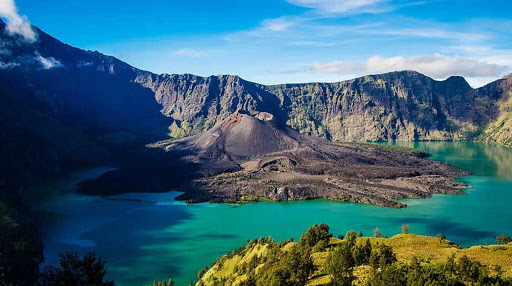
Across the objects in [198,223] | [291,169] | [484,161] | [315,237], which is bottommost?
[198,223]

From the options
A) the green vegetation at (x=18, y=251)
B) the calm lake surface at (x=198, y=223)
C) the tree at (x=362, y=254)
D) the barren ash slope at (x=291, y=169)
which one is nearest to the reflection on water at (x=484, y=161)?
the barren ash slope at (x=291, y=169)

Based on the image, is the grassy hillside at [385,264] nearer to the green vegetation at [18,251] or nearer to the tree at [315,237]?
the tree at [315,237]

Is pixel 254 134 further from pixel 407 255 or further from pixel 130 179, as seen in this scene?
pixel 407 255

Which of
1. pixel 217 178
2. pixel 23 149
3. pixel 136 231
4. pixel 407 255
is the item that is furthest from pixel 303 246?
pixel 23 149

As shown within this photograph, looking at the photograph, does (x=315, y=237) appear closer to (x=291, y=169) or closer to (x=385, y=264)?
(x=385, y=264)

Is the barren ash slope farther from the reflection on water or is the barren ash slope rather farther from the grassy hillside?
the grassy hillside

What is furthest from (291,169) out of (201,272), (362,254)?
(362,254)
